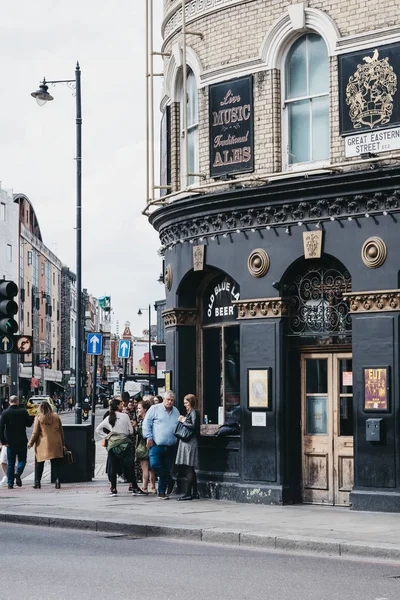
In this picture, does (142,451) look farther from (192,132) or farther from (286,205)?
(192,132)

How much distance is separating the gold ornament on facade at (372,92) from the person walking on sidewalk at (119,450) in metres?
6.65

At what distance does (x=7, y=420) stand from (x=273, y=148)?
795 centimetres

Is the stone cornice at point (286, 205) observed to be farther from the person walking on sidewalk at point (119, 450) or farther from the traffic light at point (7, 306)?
the traffic light at point (7, 306)

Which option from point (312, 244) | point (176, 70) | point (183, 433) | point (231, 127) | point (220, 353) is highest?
point (176, 70)

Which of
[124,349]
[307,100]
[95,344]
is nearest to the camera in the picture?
[307,100]

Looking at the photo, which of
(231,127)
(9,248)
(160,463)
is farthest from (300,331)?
(9,248)

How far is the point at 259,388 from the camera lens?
17.7m

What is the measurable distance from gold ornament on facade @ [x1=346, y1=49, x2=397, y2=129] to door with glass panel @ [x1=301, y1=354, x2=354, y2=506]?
3.61 metres

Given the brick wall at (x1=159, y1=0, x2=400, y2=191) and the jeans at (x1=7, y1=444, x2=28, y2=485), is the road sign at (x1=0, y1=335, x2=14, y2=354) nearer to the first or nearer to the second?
the brick wall at (x1=159, y1=0, x2=400, y2=191)

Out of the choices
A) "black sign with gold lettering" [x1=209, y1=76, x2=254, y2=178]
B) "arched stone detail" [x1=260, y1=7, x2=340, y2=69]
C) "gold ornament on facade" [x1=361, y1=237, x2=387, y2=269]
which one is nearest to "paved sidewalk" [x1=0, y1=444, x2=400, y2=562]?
"gold ornament on facade" [x1=361, y1=237, x2=387, y2=269]

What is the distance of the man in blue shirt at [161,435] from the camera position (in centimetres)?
1861

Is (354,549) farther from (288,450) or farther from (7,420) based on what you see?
(7,420)

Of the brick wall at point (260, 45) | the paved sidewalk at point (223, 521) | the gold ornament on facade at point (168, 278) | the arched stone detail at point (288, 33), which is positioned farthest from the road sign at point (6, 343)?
the arched stone detail at point (288, 33)

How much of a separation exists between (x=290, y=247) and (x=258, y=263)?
0.64m
